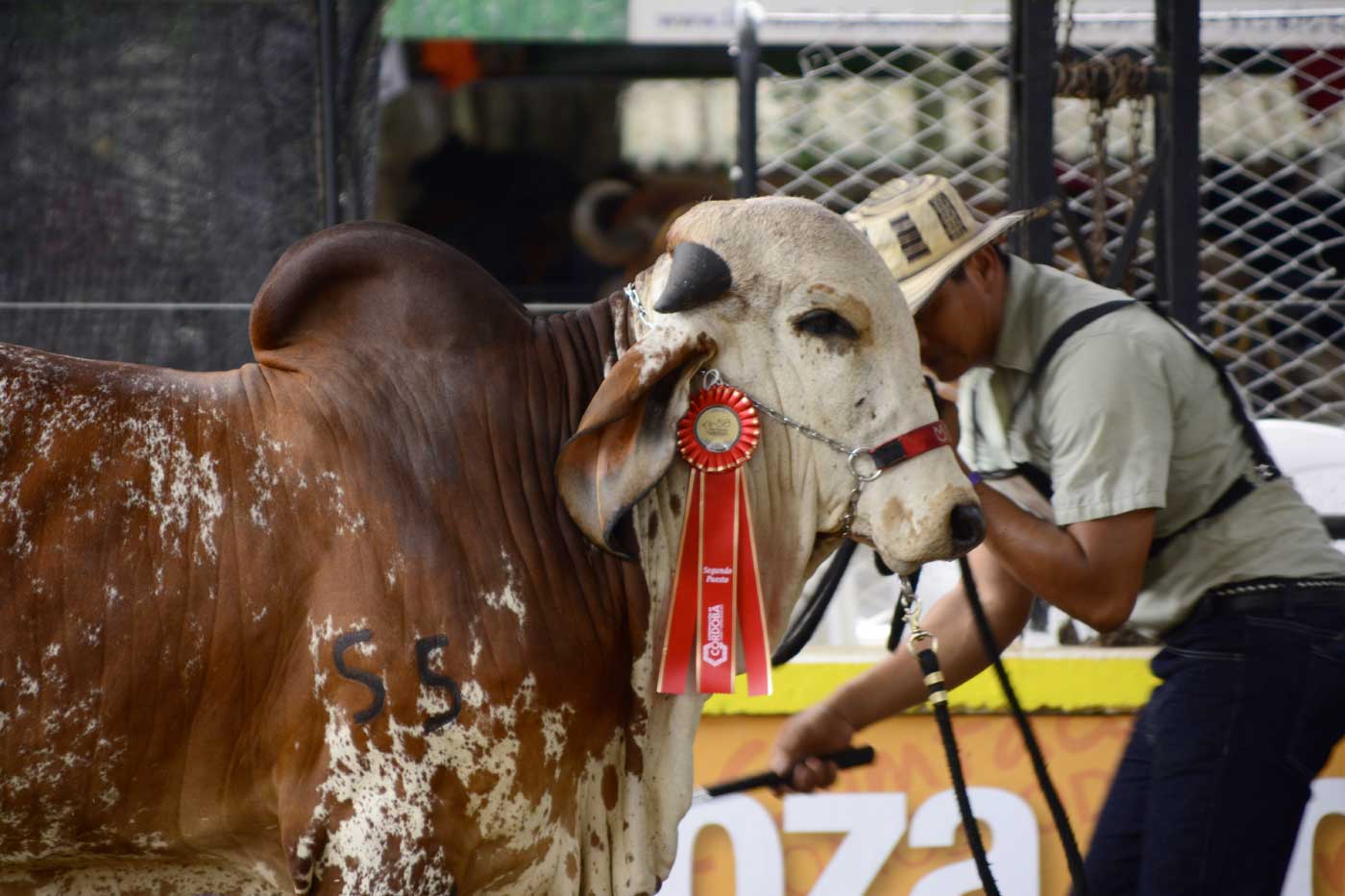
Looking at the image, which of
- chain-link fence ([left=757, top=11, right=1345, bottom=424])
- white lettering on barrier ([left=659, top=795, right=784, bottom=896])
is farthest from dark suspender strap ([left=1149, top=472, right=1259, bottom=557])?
chain-link fence ([left=757, top=11, right=1345, bottom=424])

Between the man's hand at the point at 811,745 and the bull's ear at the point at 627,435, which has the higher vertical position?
the bull's ear at the point at 627,435

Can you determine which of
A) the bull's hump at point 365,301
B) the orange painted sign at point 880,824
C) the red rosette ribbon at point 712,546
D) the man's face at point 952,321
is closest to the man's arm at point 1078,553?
the man's face at point 952,321

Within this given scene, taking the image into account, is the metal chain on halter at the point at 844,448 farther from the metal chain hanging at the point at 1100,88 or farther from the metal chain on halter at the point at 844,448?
the metal chain hanging at the point at 1100,88

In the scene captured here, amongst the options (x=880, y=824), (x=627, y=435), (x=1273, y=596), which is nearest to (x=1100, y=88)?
(x=1273, y=596)

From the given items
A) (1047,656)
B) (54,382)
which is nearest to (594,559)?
(54,382)

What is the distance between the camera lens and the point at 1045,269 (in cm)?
257

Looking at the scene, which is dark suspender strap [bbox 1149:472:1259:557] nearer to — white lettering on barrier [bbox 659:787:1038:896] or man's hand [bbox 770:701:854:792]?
man's hand [bbox 770:701:854:792]

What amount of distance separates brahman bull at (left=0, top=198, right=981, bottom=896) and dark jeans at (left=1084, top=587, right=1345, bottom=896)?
649mm

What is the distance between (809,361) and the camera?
194cm

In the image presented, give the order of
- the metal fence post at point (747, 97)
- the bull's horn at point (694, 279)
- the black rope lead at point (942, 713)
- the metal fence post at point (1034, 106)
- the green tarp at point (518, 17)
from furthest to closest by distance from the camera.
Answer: the green tarp at point (518, 17)
the metal fence post at point (747, 97)
the metal fence post at point (1034, 106)
the black rope lead at point (942, 713)
the bull's horn at point (694, 279)

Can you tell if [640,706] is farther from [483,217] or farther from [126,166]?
[483,217]

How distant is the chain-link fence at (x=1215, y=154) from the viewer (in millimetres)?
4965

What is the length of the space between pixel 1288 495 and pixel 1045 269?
1.71ft

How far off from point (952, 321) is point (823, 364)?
606mm
